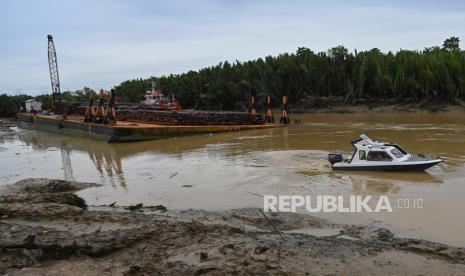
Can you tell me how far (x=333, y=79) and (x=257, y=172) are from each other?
119ft

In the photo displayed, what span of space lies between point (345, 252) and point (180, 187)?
8187 mm

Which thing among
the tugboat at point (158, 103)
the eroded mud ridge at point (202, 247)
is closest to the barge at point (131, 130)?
the tugboat at point (158, 103)

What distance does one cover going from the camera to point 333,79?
50281 mm

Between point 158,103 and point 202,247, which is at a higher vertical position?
point 158,103

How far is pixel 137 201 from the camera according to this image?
12633 millimetres

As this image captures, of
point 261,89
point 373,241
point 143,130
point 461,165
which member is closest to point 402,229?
point 373,241

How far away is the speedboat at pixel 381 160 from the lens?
14.3 meters

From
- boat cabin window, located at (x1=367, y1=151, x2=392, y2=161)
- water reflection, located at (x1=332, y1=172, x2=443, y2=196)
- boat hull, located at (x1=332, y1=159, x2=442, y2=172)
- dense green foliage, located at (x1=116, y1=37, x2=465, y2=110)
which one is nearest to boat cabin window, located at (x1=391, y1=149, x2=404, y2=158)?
boat cabin window, located at (x1=367, y1=151, x2=392, y2=161)

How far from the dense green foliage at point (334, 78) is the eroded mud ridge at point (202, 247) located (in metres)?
36.1

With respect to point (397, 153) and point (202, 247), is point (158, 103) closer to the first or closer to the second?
point (397, 153)

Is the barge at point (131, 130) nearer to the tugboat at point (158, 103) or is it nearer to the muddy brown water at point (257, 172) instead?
the muddy brown water at point (257, 172)

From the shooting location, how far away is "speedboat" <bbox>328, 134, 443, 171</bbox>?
14328mm

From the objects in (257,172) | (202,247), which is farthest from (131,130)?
(202,247)

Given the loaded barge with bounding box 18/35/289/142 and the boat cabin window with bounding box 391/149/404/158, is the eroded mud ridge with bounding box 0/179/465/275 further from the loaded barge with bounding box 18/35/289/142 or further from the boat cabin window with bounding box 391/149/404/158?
the loaded barge with bounding box 18/35/289/142
